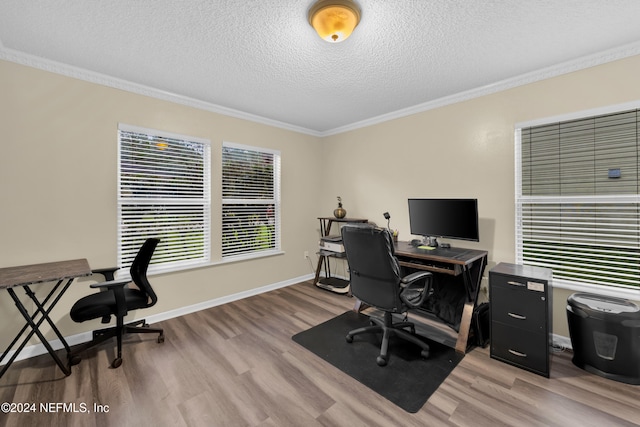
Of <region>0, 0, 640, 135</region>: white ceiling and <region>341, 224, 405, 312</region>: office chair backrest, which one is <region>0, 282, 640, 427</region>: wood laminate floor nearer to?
<region>341, 224, 405, 312</region>: office chair backrest

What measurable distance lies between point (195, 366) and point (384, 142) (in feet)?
11.2

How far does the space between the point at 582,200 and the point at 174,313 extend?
4.29 metres

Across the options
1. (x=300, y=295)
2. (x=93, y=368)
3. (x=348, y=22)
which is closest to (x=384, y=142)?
(x=348, y=22)

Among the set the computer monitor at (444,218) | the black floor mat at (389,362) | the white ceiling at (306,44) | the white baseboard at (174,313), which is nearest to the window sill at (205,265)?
the white baseboard at (174,313)

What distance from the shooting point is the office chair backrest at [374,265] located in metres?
2.13

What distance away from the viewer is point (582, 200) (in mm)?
2396

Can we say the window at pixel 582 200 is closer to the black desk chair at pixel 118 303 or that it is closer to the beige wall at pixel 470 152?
the beige wall at pixel 470 152

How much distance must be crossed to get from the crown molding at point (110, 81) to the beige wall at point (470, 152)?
1.83 m

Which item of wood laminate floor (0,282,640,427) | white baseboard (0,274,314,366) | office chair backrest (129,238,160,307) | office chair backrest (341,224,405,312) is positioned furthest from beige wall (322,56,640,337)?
office chair backrest (129,238,160,307)

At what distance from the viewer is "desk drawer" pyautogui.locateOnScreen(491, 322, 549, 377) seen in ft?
6.63

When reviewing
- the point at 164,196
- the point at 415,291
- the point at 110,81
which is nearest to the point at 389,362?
the point at 415,291

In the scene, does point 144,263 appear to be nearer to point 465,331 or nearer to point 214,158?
point 214,158

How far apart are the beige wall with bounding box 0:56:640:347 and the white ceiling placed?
19cm

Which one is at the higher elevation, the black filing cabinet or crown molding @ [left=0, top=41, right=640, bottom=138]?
crown molding @ [left=0, top=41, right=640, bottom=138]
